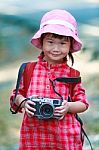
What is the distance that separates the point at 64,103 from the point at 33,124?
17cm

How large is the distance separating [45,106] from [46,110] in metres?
0.02

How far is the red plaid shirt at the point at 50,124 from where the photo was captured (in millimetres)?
3053

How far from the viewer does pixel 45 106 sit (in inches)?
117

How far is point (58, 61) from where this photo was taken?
10.3 feet

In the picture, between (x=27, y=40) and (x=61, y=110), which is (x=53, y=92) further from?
(x=27, y=40)

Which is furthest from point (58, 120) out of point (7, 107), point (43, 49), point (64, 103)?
point (7, 107)

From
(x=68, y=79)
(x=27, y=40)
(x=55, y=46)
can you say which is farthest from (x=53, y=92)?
(x=27, y=40)

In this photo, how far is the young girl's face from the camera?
3070 mm

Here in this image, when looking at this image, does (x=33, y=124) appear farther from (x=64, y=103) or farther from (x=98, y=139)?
(x=98, y=139)

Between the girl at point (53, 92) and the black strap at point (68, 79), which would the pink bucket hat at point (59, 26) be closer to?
the girl at point (53, 92)

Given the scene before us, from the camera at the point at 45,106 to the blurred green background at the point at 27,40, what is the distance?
4.19ft

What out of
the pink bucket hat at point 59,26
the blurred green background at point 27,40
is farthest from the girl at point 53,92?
the blurred green background at point 27,40

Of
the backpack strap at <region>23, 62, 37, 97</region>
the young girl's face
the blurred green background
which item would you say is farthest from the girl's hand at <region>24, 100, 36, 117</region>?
the blurred green background

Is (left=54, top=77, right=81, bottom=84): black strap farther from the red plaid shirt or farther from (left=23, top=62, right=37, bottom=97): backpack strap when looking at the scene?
(left=23, top=62, right=37, bottom=97): backpack strap
